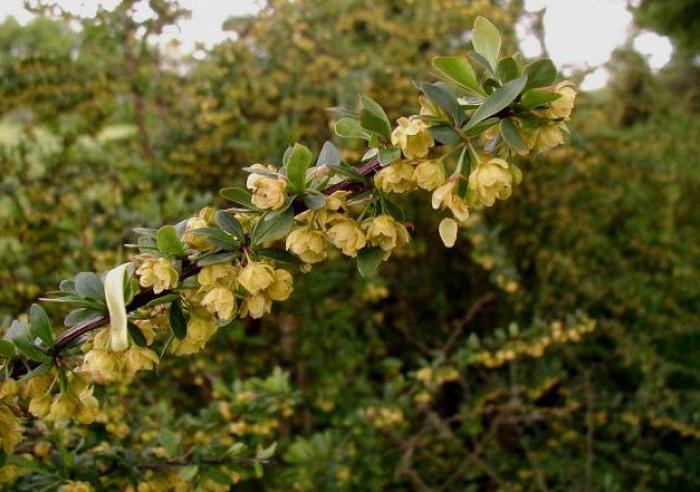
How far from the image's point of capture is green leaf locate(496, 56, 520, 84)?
0.71 m

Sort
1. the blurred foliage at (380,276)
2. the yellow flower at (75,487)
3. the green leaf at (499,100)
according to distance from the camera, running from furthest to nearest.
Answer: the blurred foliage at (380,276)
the yellow flower at (75,487)
the green leaf at (499,100)

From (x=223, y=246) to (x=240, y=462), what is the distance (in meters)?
0.68

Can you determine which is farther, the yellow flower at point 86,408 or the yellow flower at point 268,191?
the yellow flower at point 86,408

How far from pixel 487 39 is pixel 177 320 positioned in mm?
511

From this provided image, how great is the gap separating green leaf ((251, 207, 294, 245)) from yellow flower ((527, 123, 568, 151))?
0.30m

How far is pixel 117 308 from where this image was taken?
706 mm

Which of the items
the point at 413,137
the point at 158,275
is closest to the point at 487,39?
the point at 413,137

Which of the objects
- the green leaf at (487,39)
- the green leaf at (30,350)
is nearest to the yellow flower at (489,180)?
the green leaf at (487,39)

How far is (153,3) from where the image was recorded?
7.66 feet

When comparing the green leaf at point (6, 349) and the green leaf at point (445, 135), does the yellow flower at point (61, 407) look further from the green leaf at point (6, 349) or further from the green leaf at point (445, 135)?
the green leaf at point (445, 135)

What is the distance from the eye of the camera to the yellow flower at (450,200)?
2.39ft

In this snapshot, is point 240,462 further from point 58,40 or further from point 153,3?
point 58,40

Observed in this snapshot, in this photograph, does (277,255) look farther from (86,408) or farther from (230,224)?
(86,408)

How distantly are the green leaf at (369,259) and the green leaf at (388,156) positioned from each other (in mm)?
123
